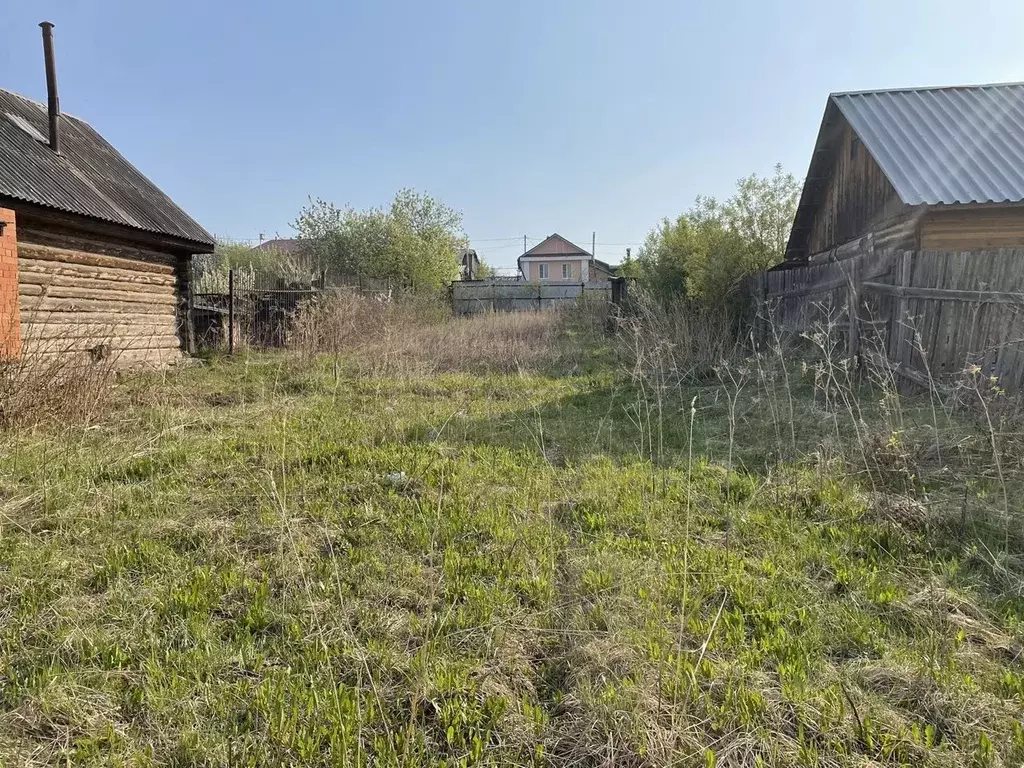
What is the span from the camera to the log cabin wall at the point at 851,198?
9203mm

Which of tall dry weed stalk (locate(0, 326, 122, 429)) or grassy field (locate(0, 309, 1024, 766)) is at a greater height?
tall dry weed stalk (locate(0, 326, 122, 429))

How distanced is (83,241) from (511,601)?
10636 millimetres

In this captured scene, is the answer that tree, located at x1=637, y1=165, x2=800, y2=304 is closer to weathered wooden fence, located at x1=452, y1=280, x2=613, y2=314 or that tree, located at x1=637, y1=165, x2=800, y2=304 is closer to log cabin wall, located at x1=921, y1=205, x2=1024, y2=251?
log cabin wall, located at x1=921, y1=205, x2=1024, y2=251

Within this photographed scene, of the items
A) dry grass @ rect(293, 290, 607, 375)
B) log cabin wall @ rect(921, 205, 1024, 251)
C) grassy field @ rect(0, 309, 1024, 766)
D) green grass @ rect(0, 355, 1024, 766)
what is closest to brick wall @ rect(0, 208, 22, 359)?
dry grass @ rect(293, 290, 607, 375)

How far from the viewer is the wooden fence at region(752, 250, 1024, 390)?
487 centimetres

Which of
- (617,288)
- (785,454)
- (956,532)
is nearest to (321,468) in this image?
(785,454)

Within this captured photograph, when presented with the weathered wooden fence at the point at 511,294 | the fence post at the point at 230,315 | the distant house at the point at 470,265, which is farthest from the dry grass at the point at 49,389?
the distant house at the point at 470,265

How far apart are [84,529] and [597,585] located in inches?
119

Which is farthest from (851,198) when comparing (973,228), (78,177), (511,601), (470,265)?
(470,265)

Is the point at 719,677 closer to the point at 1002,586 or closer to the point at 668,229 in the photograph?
the point at 1002,586

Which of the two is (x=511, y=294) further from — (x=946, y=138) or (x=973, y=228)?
A: (x=973, y=228)

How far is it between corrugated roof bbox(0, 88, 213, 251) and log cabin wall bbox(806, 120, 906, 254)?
1288 centimetres

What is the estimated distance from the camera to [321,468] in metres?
4.55

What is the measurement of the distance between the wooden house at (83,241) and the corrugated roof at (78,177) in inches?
1.0
